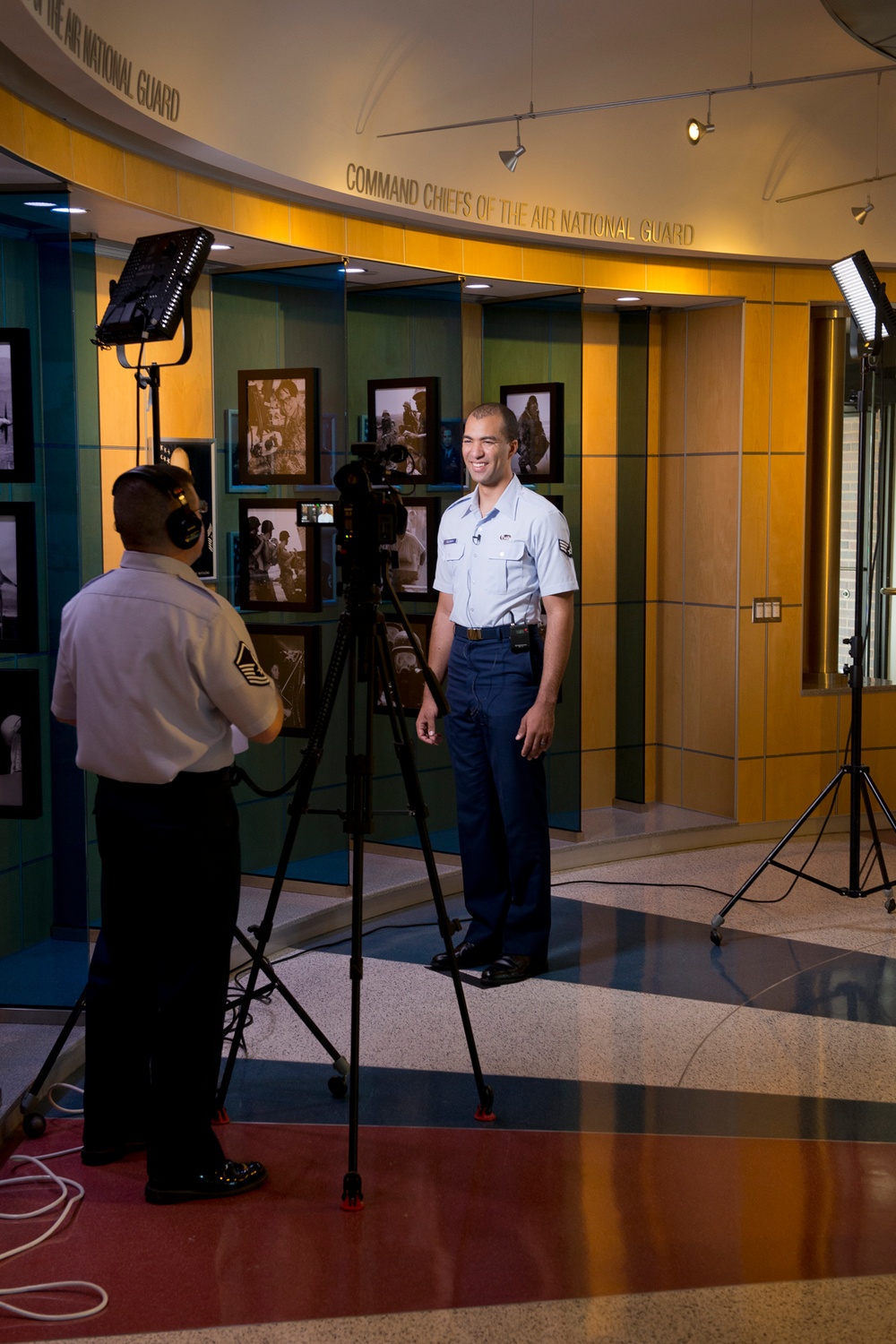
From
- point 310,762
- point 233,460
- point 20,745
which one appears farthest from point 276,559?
point 310,762

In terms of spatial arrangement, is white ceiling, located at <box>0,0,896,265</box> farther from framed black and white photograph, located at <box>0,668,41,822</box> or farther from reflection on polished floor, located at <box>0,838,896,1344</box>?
reflection on polished floor, located at <box>0,838,896,1344</box>

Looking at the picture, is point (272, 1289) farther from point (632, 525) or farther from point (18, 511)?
point (632, 525)

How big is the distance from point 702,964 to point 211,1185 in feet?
7.08

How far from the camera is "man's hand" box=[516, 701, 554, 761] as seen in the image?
4.00m

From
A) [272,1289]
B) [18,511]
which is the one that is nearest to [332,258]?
[18,511]

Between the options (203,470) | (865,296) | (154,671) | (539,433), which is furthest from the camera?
(539,433)

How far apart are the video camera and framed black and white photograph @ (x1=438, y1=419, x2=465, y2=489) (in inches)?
86.9

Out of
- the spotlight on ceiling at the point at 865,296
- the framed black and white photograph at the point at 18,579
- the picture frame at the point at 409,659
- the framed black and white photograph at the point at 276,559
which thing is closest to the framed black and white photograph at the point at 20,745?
the framed black and white photograph at the point at 18,579

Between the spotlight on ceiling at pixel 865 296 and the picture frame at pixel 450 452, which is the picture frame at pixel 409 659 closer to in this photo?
the picture frame at pixel 450 452

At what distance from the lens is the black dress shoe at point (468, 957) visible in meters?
4.27

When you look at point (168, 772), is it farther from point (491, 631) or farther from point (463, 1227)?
point (491, 631)

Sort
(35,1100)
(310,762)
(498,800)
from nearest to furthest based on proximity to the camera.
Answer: (310,762), (35,1100), (498,800)

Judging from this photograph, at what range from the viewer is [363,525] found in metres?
2.90

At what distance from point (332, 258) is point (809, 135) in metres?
2.67
